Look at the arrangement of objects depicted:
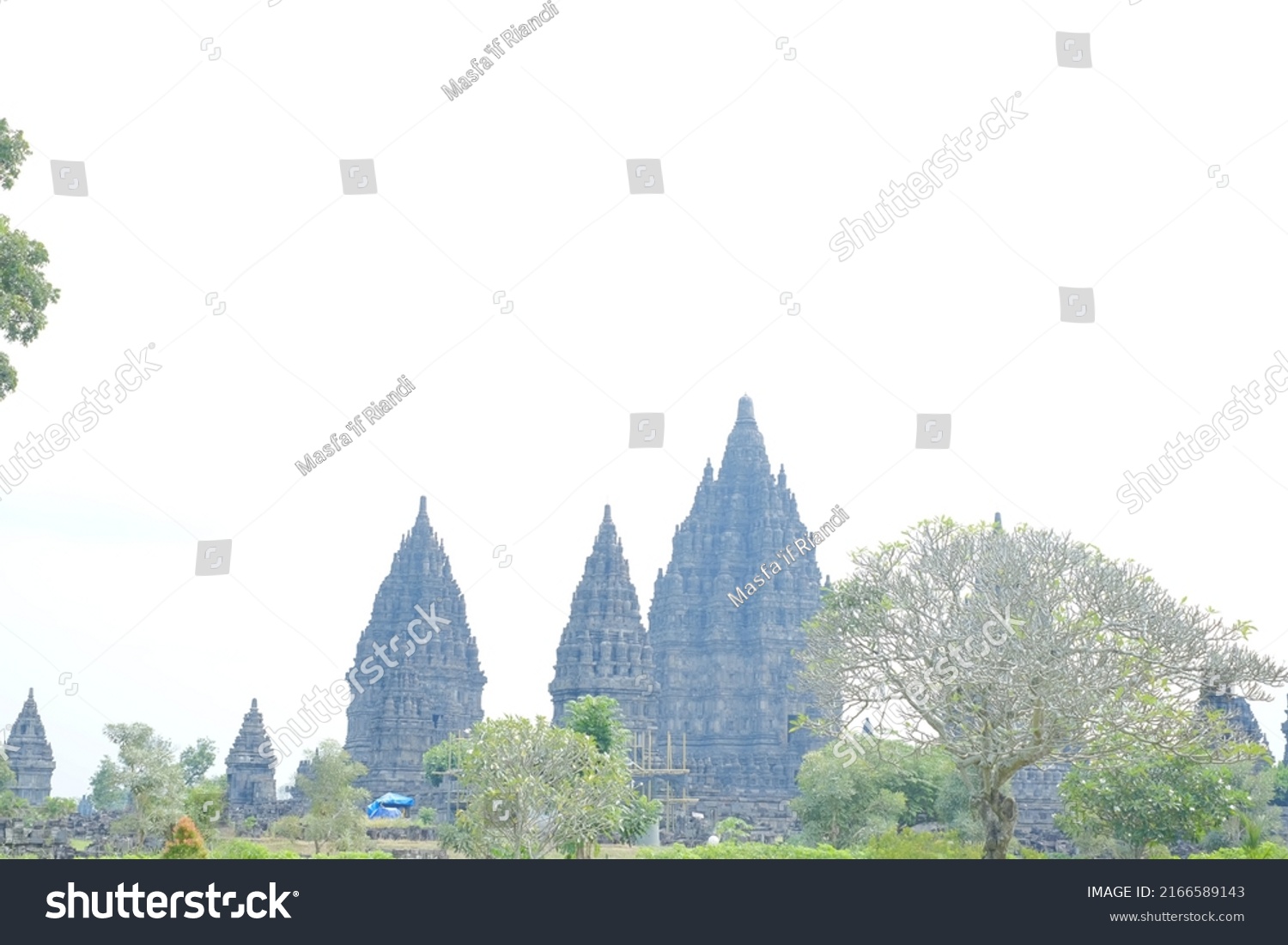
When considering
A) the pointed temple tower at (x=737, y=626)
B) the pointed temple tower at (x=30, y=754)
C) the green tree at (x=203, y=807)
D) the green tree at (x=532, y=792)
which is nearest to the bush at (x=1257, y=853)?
the green tree at (x=532, y=792)

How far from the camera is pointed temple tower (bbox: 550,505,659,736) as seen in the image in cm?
6881

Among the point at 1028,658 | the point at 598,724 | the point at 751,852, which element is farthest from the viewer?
the point at 598,724

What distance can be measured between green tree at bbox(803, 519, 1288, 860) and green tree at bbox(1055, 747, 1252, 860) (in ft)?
18.7

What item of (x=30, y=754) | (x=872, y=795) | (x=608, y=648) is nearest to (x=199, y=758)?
(x=30, y=754)

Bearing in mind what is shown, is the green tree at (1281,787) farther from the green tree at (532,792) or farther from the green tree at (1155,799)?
the green tree at (532,792)

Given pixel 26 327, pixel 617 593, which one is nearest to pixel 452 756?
pixel 617 593

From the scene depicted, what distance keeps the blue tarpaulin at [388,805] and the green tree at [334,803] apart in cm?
265

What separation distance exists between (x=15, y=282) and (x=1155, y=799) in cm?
2585

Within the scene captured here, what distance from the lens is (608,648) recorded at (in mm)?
69375

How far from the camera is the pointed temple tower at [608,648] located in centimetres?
6881

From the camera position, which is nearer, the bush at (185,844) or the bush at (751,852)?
the bush at (185,844)

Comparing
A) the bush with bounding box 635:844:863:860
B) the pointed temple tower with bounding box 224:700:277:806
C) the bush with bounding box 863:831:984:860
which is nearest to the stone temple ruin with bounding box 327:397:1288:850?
the pointed temple tower with bounding box 224:700:277:806

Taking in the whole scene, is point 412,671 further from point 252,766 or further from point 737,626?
point 737,626

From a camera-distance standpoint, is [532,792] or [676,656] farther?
[676,656]
